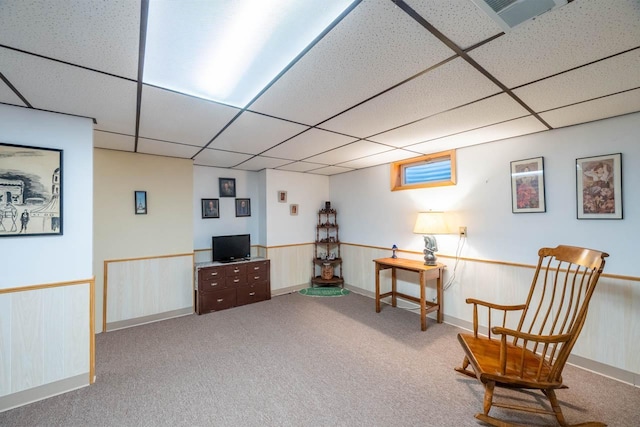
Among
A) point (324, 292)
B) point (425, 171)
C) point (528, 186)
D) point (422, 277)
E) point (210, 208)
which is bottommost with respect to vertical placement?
point (324, 292)

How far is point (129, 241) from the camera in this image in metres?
3.48

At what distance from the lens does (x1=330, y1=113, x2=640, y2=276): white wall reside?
2275 millimetres

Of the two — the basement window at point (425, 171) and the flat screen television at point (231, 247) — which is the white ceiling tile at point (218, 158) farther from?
the basement window at point (425, 171)

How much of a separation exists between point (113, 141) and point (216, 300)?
96.5 inches

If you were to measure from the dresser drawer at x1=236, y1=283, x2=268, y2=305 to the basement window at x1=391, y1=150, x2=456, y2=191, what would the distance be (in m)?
2.70

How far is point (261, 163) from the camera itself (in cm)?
426

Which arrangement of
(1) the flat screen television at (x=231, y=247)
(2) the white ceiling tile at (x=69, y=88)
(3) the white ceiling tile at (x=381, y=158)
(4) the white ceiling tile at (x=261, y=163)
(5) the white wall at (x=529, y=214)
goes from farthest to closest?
(1) the flat screen television at (x=231, y=247) < (4) the white ceiling tile at (x=261, y=163) < (3) the white ceiling tile at (x=381, y=158) < (5) the white wall at (x=529, y=214) < (2) the white ceiling tile at (x=69, y=88)

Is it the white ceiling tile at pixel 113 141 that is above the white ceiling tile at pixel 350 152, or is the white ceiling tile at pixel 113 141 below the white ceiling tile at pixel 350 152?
above

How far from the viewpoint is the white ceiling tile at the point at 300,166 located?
4.34 metres

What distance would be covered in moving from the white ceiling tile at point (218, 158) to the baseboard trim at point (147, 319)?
2217 mm

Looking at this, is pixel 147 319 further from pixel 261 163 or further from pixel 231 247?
pixel 261 163

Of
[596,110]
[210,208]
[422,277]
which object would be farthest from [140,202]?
[596,110]

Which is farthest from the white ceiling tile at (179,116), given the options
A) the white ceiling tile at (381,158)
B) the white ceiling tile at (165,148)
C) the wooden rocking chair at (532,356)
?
the wooden rocking chair at (532,356)

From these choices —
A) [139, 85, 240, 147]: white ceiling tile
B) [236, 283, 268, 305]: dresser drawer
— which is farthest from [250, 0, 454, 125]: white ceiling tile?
[236, 283, 268, 305]: dresser drawer
